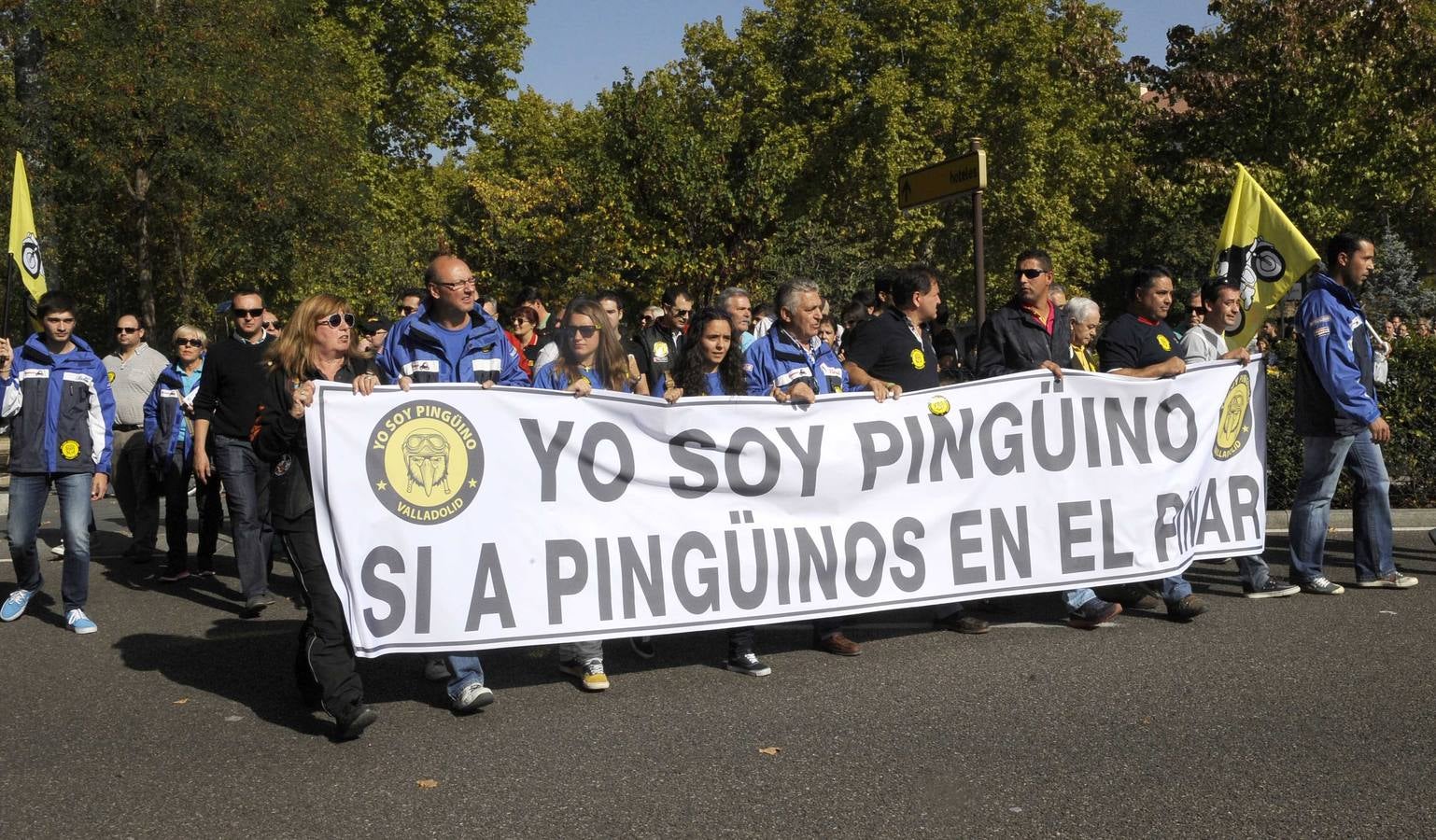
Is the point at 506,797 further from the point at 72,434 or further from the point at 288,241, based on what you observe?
the point at 288,241

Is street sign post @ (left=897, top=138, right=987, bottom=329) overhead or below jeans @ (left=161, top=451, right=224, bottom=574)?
overhead

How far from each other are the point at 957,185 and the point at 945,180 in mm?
238

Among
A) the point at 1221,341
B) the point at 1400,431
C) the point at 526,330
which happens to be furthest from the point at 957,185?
the point at 1400,431

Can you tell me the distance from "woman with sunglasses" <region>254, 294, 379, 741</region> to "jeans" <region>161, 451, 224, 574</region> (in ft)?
12.4

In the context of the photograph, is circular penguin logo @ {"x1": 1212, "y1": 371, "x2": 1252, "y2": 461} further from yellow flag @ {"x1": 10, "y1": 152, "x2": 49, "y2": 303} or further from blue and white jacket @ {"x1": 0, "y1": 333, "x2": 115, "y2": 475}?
yellow flag @ {"x1": 10, "y1": 152, "x2": 49, "y2": 303}

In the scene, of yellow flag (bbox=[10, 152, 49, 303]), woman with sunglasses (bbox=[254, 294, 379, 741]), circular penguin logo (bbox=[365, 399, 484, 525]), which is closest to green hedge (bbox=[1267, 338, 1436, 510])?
circular penguin logo (bbox=[365, 399, 484, 525])

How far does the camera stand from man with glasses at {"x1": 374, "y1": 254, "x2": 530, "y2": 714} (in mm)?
5969

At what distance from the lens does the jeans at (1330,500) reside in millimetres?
7719

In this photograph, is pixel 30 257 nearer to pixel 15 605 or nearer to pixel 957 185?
pixel 15 605

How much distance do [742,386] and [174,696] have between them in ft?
9.37

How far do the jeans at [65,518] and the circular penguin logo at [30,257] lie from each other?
3637 millimetres

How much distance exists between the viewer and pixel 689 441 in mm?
6320

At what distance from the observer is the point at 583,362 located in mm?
6418

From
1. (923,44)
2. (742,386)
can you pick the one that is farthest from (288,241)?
(923,44)
